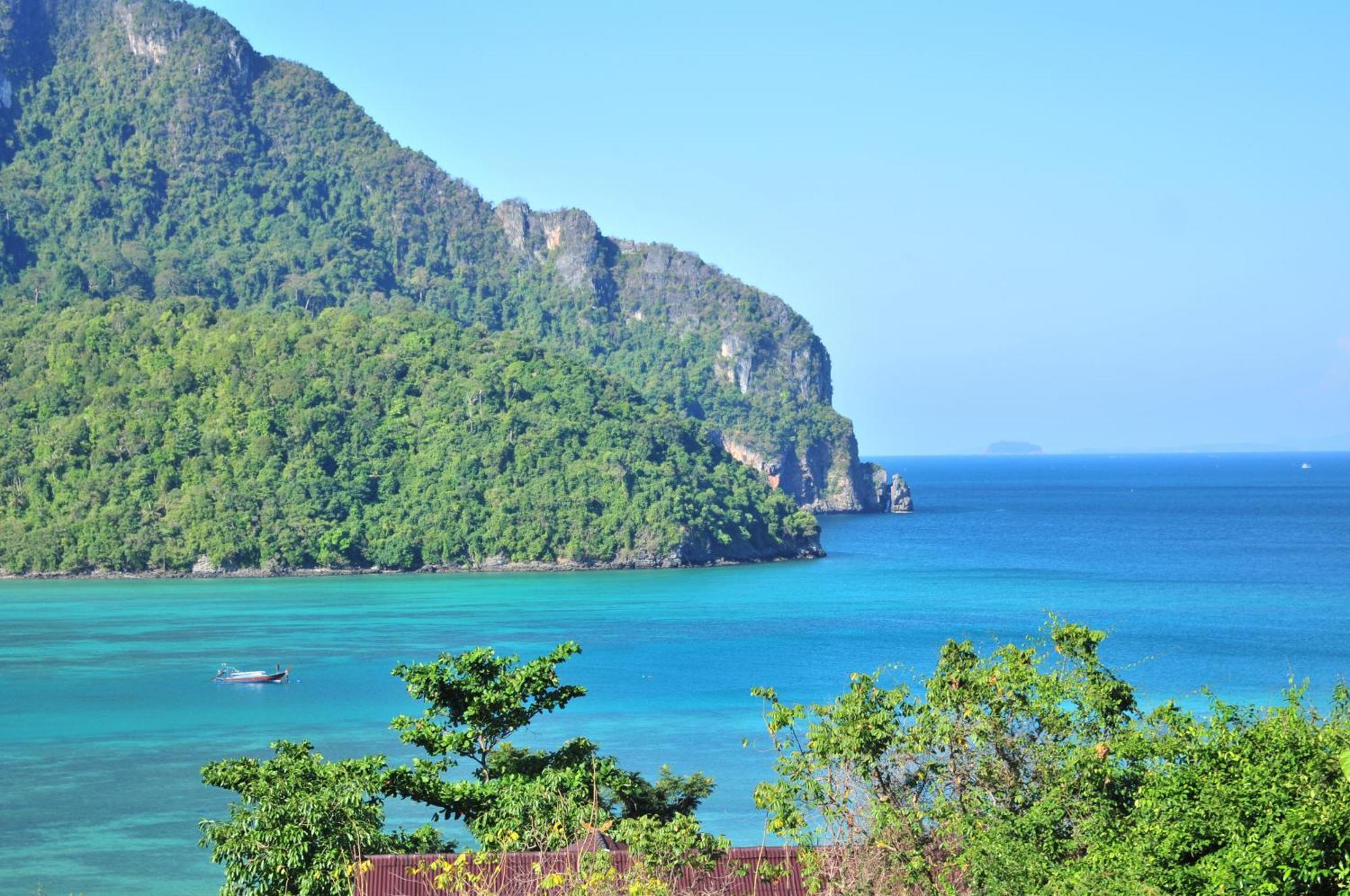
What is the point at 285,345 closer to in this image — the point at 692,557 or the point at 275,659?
the point at 692,557

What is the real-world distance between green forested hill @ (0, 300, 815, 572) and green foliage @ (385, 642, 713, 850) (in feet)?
177

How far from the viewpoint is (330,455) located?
79.7 meters

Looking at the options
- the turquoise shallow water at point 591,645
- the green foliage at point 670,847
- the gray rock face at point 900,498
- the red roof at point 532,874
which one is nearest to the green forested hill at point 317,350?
the turquoise shallow water at point 591,645

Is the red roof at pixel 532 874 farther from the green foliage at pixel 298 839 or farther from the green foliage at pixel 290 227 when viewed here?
the green foliage at pixel 290 227

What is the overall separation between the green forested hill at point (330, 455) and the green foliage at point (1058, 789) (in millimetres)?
58161

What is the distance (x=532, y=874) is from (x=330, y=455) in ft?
221

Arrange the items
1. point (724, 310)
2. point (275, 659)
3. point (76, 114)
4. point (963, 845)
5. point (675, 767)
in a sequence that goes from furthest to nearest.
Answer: point (724, 310), point (76, 114), point (275, 659), point (675, 767), point (963, 845)

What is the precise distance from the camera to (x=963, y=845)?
46.7 ft

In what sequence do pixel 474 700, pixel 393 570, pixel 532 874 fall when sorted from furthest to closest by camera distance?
pixel 393 570, pixel 474 700, pixel 532 874

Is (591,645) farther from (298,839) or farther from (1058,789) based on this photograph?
(1058,789)

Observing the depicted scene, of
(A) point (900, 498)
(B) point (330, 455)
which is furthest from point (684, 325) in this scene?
(B) point (330, 455)

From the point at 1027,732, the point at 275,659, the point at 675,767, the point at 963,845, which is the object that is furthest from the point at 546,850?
the point at 275,659

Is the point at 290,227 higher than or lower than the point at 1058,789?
higher

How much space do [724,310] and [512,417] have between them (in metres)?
57.9
